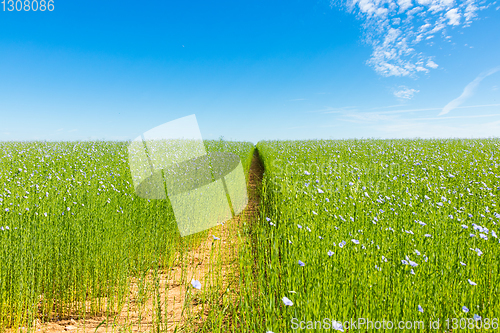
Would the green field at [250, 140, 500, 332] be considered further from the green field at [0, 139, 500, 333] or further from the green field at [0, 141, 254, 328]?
the green field at [0, 141, 254, 328]

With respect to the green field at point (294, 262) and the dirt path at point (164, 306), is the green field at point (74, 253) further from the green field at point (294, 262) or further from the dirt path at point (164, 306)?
the dirt path at point (164, 306)

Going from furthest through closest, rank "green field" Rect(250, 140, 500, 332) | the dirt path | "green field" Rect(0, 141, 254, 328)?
"green field" Rect(0, 141, 254, 328) → the dirt path → "green field" Rect(250, 140, 500, 332)

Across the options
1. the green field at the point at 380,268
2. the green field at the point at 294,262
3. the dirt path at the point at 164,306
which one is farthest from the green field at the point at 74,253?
the green field at the point at 380,268

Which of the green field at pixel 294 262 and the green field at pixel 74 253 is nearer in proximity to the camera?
the green field at pixel 294 262

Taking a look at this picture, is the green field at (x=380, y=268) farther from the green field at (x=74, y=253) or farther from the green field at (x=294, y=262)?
the green field at (x=74, y=253)

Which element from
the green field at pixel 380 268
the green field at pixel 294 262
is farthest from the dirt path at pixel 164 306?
the green field at pixel 380 268

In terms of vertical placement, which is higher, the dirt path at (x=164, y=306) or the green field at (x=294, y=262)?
the green field at (x=294, y=262)

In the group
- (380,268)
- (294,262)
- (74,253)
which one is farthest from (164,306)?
(380,268)

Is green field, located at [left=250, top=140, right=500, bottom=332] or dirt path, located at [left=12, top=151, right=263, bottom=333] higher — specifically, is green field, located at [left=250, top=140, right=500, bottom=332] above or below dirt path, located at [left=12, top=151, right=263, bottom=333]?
above

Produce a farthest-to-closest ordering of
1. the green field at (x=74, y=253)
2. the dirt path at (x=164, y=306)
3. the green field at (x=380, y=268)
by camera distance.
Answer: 1. the green field at (x=74, y=253)
2. the dirt path at (x=164, y=306)
3. the green field at (x=380, y=268)

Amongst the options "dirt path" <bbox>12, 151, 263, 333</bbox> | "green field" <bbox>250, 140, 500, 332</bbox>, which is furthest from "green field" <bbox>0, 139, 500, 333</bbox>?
"dirt path" <bbox>12, 151, 263, 333</bbox>

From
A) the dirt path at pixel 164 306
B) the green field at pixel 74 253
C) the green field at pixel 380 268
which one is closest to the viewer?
the green field at pixel 380 268

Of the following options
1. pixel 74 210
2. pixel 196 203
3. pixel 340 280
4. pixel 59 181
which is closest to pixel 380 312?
pixel 340 280

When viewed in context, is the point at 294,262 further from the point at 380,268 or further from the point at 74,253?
the point at 74,253
